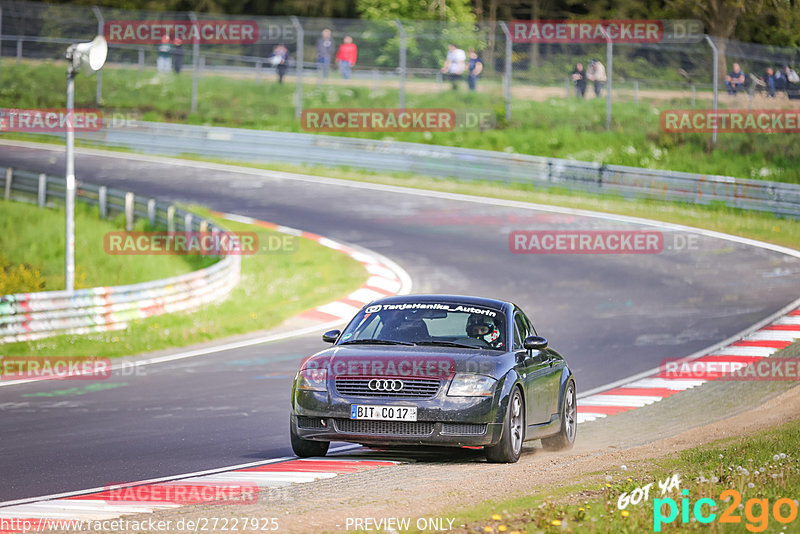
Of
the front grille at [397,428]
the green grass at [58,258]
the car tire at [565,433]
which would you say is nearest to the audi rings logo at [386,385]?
the front grille at [397,428]

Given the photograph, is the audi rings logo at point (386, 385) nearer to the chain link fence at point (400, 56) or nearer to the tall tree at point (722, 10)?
the chain link fence at point (400, 56)

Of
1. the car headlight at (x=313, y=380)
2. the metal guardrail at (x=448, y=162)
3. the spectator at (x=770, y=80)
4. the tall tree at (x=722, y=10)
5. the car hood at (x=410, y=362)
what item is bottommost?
the metal guardrail at (x=448, y=162)

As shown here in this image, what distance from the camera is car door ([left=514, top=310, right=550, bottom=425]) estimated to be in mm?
10414

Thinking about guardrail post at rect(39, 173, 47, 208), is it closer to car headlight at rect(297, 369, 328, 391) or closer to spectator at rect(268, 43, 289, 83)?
spectator at rect(268, 43, 289, 83)

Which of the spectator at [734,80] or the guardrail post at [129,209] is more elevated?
the spectator at [734,80]

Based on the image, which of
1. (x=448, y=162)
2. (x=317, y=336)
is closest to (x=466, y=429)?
(x=317, y=336)

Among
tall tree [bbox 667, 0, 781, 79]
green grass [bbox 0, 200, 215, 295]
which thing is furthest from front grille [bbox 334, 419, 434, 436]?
tall tree [bbox 667, 0, 781, 79]

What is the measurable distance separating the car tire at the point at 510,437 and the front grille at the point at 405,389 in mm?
651

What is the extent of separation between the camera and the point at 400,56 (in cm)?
3572

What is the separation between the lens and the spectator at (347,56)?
36.7 metres

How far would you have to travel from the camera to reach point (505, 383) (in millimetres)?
9766

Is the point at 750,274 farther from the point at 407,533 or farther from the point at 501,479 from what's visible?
the point at 407,533

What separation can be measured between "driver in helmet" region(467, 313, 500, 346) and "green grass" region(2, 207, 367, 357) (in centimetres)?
893

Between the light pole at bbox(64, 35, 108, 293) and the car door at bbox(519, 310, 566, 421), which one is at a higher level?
the light pole at bbox(64, 35, 108, 293)
